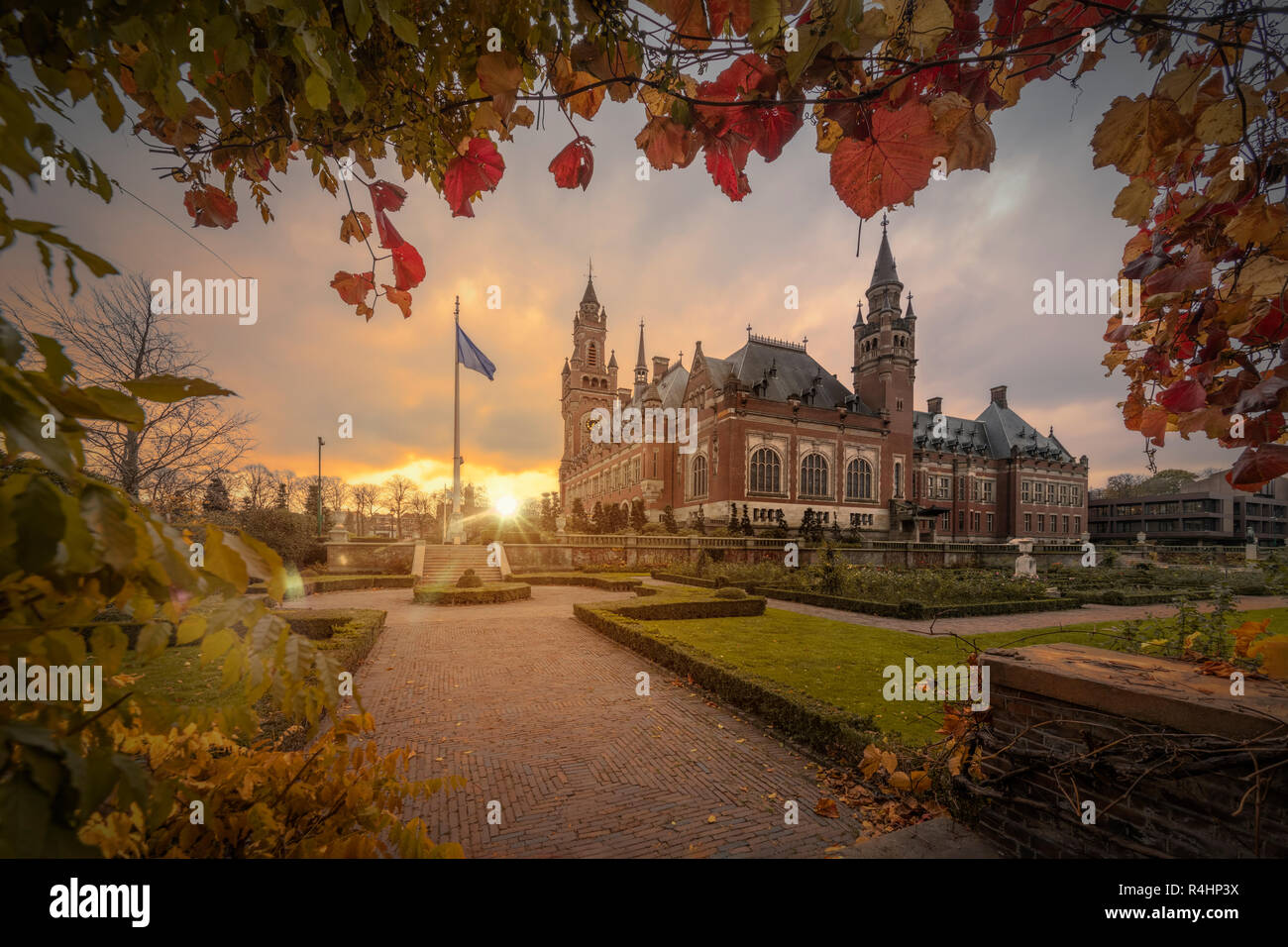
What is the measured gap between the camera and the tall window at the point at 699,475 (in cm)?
3609

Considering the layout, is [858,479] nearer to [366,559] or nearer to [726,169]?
[366,559]

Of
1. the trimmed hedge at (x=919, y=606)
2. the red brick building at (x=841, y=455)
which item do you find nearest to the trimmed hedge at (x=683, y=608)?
the trimmed hedge at (x=919, y=606)

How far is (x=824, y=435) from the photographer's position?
37.3 metres

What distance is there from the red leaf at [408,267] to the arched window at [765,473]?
32867 mm

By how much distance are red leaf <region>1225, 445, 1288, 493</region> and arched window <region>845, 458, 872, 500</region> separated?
3838 cm

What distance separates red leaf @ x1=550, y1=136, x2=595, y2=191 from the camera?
2.08m

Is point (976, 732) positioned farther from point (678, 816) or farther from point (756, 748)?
point (756, 748)

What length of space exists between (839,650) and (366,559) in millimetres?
23114

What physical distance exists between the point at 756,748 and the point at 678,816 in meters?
1.68

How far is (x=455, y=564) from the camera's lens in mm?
23719

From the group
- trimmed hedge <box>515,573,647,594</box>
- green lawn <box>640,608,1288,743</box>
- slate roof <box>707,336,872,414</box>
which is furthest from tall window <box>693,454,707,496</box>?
green lawn <box>640,608,1288,743</box>

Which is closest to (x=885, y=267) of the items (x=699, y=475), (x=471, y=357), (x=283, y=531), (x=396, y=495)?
(x=699, y=475)
